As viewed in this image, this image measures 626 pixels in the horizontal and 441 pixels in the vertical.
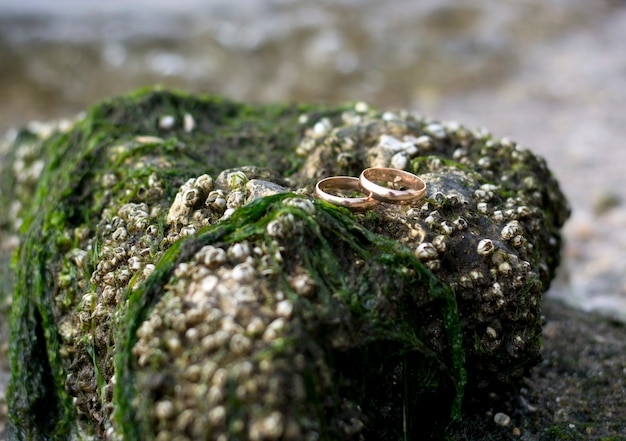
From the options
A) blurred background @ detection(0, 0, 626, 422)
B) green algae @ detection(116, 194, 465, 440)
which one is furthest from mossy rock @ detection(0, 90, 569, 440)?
blurred background @ detection(0, 0, 626, 422)

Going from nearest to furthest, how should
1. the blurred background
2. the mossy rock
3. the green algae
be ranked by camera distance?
the mossy rock
the green algae
the blurred background

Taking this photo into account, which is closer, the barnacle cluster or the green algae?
the green algae

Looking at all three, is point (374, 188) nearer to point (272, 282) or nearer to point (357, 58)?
point (272, 282)

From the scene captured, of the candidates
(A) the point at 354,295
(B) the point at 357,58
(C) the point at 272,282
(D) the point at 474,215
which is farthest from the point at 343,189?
(B) the point at 357,58

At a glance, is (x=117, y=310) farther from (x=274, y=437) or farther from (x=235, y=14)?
(x=235, y=14)

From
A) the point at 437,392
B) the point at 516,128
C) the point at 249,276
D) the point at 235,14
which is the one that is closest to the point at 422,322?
the point at 437,392

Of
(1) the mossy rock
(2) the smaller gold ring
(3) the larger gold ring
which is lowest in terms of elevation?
(1) the mossy rock

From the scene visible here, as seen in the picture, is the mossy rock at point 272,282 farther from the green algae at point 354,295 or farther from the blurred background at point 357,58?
the blurred background at point 357,58

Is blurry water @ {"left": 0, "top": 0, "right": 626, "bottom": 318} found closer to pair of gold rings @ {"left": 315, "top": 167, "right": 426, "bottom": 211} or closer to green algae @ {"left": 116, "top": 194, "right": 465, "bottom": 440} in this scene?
pair of gold rings @ {"left": 315, "top": 167, "right": 426, "bottom": 211}
